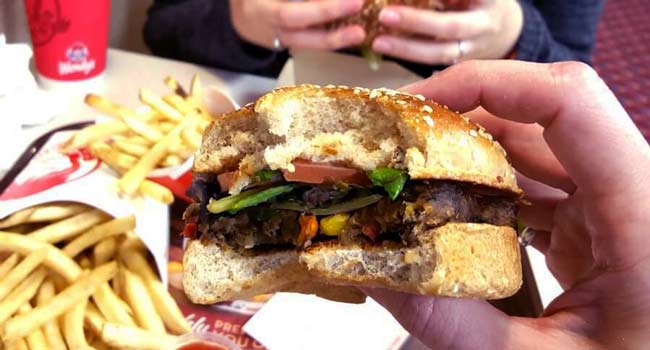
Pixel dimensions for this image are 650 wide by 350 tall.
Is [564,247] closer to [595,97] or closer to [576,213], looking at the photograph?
[576,213]

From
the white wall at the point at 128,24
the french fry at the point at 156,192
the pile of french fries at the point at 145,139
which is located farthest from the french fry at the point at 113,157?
the white wall at the point at 128,24

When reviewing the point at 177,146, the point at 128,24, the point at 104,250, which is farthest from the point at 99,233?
the point at 128,24

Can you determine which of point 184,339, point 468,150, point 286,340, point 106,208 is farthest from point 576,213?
point 106,208

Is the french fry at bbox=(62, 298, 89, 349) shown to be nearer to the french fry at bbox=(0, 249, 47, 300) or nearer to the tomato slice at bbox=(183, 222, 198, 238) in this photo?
the french fry at bbox=(0, 249, 47, 300)

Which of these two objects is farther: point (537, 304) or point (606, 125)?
point (537, 304)

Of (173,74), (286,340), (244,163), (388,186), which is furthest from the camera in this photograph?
(173,74)

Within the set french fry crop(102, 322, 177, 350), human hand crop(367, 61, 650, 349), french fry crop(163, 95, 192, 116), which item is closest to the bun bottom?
human hand crop(367, 61, 650, 349)

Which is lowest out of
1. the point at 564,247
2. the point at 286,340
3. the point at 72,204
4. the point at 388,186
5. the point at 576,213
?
the point at 286,340
